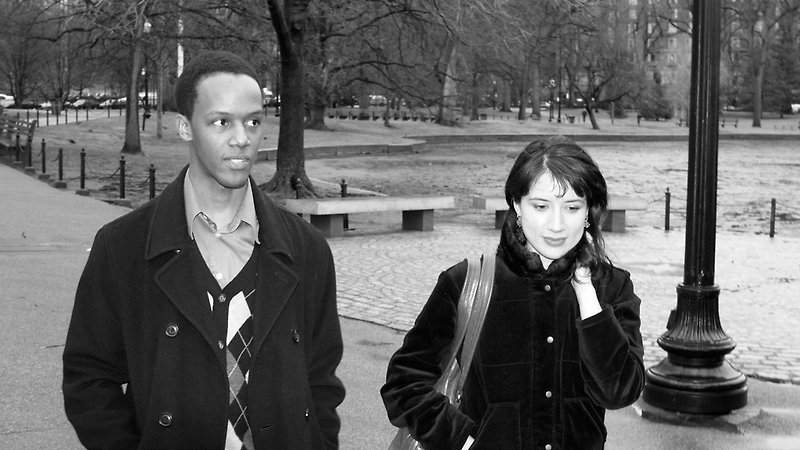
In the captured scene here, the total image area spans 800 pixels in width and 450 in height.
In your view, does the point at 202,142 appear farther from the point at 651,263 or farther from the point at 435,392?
the point at 651,263

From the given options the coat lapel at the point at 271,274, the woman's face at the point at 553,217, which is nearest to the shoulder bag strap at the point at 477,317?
the woman's face at the point at 553,217

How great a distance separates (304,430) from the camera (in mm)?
2859

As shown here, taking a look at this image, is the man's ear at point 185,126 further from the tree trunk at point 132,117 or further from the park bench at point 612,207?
the tree trunk at point 132,117

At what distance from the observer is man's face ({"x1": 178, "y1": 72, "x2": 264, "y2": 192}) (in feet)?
9.46

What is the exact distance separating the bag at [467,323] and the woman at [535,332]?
0.02m

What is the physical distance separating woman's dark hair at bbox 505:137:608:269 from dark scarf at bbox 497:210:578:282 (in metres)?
0.05

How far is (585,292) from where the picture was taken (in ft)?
10.1

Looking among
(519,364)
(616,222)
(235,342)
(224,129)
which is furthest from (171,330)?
(616,222)

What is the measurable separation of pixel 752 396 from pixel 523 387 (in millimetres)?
4914

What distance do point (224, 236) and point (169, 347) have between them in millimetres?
345

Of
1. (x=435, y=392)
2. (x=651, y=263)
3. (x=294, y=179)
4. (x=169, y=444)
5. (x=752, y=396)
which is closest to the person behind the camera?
(x=169, y=444)

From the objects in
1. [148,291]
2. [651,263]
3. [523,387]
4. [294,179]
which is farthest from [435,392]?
[294,179]

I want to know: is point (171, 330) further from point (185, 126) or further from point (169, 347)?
point (185, 126)

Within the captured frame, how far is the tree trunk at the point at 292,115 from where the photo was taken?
72.5ft
